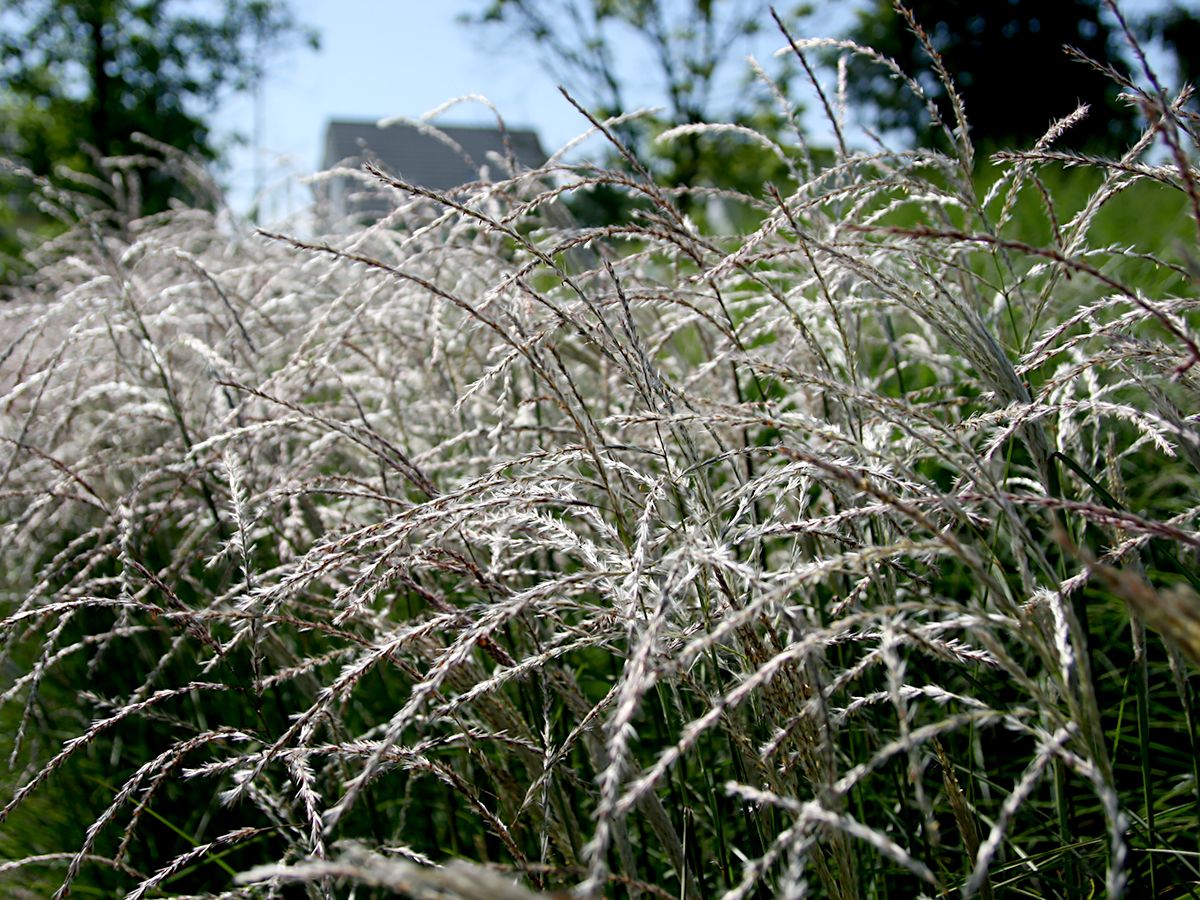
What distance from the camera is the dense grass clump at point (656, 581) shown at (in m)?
0.91

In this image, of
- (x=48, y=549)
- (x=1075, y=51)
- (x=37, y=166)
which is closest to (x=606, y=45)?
(x=37, y=166)

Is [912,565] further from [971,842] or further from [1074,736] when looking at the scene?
[1074,736]

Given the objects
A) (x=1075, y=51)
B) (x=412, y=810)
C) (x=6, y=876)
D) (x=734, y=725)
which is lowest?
(x=6, y=876)

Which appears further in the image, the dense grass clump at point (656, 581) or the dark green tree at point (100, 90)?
the dark green tree at point (100, 90)

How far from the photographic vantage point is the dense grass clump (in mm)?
908

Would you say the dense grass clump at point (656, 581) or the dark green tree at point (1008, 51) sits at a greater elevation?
the dark green tree at point (1008, 51)

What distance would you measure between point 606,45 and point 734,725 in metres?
27.9

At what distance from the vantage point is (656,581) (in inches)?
50.6

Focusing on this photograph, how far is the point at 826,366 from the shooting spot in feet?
4.11

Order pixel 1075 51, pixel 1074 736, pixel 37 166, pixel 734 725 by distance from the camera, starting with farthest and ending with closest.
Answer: pixel 37 166 → pixel 1075 51 → pixel 734 725 → pixel 1074 736

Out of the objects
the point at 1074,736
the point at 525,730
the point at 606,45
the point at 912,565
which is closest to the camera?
the point at 1074,736

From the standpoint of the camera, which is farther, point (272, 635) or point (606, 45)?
point (606, 45)

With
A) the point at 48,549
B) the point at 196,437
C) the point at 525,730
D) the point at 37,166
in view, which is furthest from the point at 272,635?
the point at 37,166

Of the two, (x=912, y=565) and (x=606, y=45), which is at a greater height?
(x=606, y=45)
